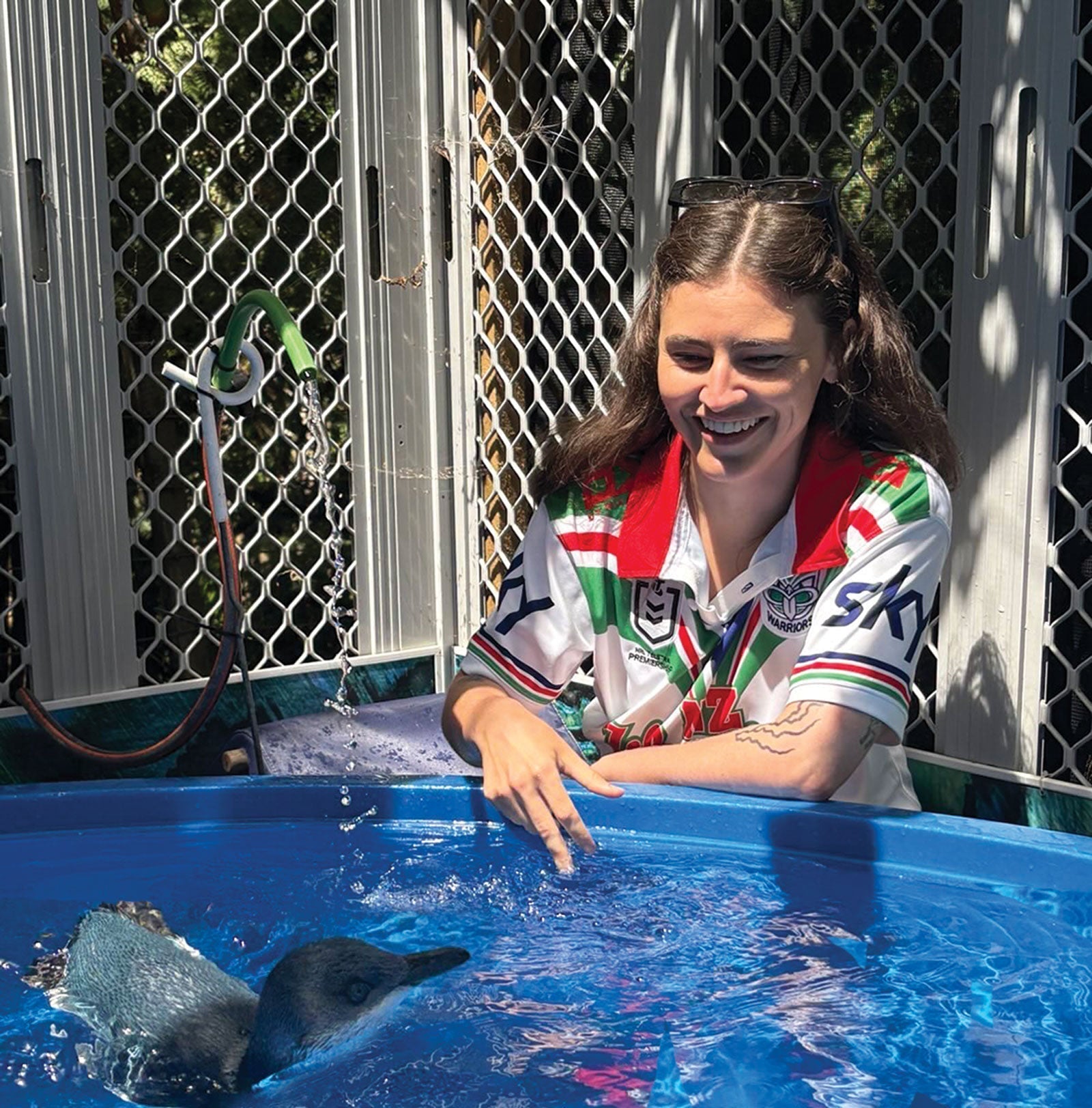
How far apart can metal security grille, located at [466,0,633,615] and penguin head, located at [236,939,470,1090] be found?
92.4 inches

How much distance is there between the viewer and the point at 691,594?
2.45m

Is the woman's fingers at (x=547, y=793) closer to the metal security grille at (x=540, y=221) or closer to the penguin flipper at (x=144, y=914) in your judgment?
the penguin flipper at (x=144, y=914)

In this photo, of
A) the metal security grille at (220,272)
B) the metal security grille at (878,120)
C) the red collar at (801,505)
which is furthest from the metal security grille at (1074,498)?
the metal security grille at (220,272)

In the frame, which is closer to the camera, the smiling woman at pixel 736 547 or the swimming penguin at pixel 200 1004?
the swimming penguin at pixel 200 1004

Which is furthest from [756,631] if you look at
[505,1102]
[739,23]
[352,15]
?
[352,15]

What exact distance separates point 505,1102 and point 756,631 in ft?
3.32

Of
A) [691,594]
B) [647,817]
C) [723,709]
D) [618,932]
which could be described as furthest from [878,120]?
[618,932]

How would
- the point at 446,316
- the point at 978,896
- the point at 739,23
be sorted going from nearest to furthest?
→ the point at 978,896
the point at 739,23
the point at 446,316

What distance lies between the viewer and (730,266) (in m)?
2.30

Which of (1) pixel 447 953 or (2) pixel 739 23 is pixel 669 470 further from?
(2) pixel 739 23

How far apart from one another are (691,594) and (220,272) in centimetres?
211

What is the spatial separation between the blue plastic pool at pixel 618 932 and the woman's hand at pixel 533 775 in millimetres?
124

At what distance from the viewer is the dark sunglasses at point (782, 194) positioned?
238 centimetres

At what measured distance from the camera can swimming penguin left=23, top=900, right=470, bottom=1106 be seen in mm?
1663
